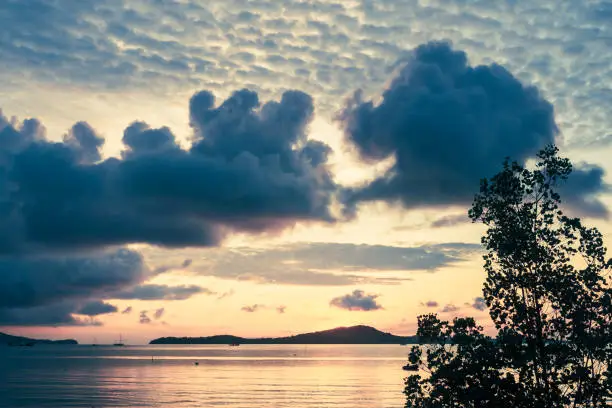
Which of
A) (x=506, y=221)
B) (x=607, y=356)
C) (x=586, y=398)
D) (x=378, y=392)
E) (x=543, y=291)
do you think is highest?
(x=506, y=221)

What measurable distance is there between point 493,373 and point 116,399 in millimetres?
132078

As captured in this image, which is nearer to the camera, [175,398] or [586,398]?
[586,398]

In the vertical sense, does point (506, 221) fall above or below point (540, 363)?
above

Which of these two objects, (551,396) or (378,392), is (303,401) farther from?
(551,396)

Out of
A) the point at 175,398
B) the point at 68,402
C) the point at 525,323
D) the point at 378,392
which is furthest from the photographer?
the point at 378,392

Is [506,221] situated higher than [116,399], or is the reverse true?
[506,221]

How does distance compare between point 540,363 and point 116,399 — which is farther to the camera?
point 116,399

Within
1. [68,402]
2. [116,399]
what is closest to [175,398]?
[116,399]

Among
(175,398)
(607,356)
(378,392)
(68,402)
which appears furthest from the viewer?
(378,392)

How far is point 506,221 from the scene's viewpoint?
120 feet

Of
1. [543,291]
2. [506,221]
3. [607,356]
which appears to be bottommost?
[607,356]

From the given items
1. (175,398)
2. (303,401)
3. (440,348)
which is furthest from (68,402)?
(440,348)

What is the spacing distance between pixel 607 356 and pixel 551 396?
11.6 ft

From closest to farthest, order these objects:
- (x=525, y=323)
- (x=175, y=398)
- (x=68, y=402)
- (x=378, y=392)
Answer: (x=525, y=323) < (x=68, y=402) < (x=175, y=398) < (x=378, y=392)
